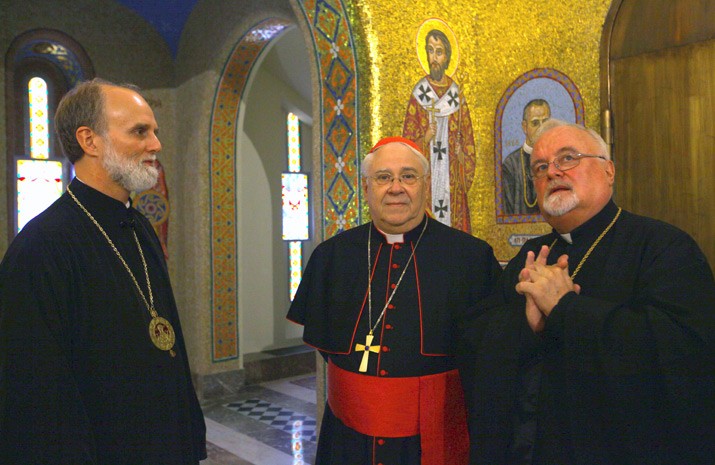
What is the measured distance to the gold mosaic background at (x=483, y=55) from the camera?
4.21 metres

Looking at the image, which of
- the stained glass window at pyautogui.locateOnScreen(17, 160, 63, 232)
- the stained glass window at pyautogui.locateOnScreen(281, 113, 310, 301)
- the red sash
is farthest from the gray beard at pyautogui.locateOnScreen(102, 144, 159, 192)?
the stained glass window at pyautogui.locateOnScreen(281, 113, 310, 301)

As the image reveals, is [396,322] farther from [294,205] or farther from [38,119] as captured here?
[294,205]

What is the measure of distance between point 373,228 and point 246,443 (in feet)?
11.0

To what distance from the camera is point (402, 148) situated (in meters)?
2.61

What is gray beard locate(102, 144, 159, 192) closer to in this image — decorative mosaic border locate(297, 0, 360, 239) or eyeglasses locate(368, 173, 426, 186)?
eyeglasses locate(368, 173, 426, 186)

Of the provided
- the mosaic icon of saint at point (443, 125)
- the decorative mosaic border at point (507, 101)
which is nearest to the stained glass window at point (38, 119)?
the mosaic icon of saint at point (443, 125)

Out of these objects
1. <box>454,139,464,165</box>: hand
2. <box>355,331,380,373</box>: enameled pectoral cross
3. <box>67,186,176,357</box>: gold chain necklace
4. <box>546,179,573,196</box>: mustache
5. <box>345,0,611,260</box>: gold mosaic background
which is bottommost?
<box>355,331,380,373</box>: enameled pectoral cross

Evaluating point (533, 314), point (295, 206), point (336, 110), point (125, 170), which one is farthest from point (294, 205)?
point (533, 314)

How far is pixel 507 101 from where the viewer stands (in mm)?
4660

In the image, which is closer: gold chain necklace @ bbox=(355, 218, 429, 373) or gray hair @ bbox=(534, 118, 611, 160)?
gray hair @ bbox=(534, 118, 611, 160)

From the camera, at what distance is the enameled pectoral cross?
8.27 feet

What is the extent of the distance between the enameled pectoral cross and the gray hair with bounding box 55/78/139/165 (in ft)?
4.20

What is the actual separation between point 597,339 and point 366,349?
1002 mm

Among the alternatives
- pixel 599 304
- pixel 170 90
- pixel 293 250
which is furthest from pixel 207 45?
pixel 599 304
